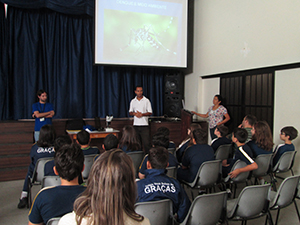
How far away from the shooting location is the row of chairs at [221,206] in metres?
1.62

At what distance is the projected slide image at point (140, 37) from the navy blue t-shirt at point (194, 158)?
351 cm

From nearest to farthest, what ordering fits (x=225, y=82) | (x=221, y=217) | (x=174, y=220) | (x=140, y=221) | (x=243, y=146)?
(x=140, y=221)
(x=174, y=220)
(x=221, y=217)
(x=243, y=146)
(x=225, y=82)

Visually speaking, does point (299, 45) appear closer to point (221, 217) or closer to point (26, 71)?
point (221, 217)

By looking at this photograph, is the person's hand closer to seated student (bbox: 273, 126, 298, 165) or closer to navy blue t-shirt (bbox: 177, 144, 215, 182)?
navy blue t-shirt (bbox: 177, 144, 215, 182)

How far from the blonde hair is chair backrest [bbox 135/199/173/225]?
65cm

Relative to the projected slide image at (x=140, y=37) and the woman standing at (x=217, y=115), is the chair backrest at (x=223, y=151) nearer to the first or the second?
the woman standing at (x=217, y=115)

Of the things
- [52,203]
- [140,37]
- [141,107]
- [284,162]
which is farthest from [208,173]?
[140,37]

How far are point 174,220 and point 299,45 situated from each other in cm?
327

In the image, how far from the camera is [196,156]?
8.77 feet

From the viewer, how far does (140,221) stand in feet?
3.11

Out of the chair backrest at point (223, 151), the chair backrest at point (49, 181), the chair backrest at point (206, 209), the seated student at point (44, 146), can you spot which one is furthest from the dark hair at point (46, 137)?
the chair backrest at point (223, 151)

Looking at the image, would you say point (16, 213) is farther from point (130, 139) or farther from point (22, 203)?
point (130, 139)

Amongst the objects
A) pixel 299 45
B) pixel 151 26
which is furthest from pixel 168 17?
pixel 299 45

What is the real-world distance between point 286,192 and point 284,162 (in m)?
1.08
